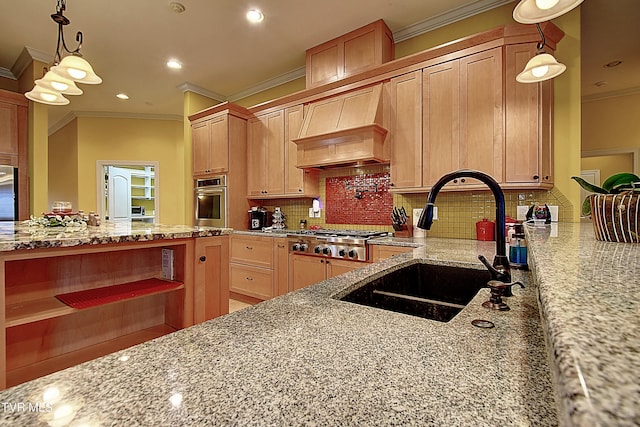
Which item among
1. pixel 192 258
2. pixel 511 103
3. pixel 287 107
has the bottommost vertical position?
pixel 192 258

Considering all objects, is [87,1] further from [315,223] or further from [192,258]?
[315,223]

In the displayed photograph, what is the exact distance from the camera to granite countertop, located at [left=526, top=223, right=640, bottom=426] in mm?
194

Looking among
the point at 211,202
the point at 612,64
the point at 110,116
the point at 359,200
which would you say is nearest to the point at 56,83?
the point at 211,202

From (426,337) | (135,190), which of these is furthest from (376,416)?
(135,190)

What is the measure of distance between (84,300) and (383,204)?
2721 mm

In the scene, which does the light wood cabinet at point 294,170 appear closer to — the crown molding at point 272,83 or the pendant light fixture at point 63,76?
the crown molding at point 272,83

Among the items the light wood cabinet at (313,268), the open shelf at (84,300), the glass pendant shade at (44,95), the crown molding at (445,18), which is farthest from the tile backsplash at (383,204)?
the glass pendant shade at (44,95)

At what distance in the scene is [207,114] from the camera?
4297 millimetres

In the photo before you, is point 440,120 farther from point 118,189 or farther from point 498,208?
point 118,189

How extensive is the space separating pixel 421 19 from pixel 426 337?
11.0 feet

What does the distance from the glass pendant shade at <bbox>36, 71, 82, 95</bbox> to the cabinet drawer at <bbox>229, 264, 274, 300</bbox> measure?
240 centimetres

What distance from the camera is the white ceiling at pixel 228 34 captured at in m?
2.87

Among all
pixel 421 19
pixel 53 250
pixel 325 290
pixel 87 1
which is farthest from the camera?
pixel 421 19

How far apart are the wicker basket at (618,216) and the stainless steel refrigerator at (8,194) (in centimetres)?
558
